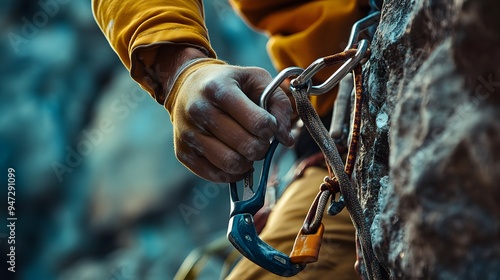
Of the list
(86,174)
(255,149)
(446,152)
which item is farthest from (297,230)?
(86,174)

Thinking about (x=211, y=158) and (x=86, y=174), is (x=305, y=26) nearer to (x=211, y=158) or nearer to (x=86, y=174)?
(x=211, y=158)

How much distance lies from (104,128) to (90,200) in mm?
391

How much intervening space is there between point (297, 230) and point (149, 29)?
460 mm

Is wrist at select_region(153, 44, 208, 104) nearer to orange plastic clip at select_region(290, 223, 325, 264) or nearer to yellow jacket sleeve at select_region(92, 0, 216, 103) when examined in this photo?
yellow jacket sleeve at select_region(92, 0, 216, 103)

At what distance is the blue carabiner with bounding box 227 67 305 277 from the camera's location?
0.87m

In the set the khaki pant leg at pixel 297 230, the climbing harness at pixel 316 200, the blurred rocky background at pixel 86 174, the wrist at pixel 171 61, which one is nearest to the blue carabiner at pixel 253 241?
the climbing harness at pixel 316 200

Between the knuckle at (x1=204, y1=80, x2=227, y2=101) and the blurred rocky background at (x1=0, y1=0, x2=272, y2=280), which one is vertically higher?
the knuckle at (x1=204, y1=80, x2=227, y2=101)

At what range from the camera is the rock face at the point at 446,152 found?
1.92 feet

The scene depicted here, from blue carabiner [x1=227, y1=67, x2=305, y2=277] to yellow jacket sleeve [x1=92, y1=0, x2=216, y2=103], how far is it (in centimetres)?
32

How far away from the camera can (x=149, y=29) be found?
1.22m

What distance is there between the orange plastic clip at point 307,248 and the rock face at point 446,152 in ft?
0.37

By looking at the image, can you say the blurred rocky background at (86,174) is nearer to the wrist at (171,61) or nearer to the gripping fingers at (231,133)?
the wrist at (171,61)

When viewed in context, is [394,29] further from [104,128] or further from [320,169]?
[104,128]

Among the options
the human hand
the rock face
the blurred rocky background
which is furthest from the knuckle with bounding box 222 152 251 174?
the blurred rocky background
